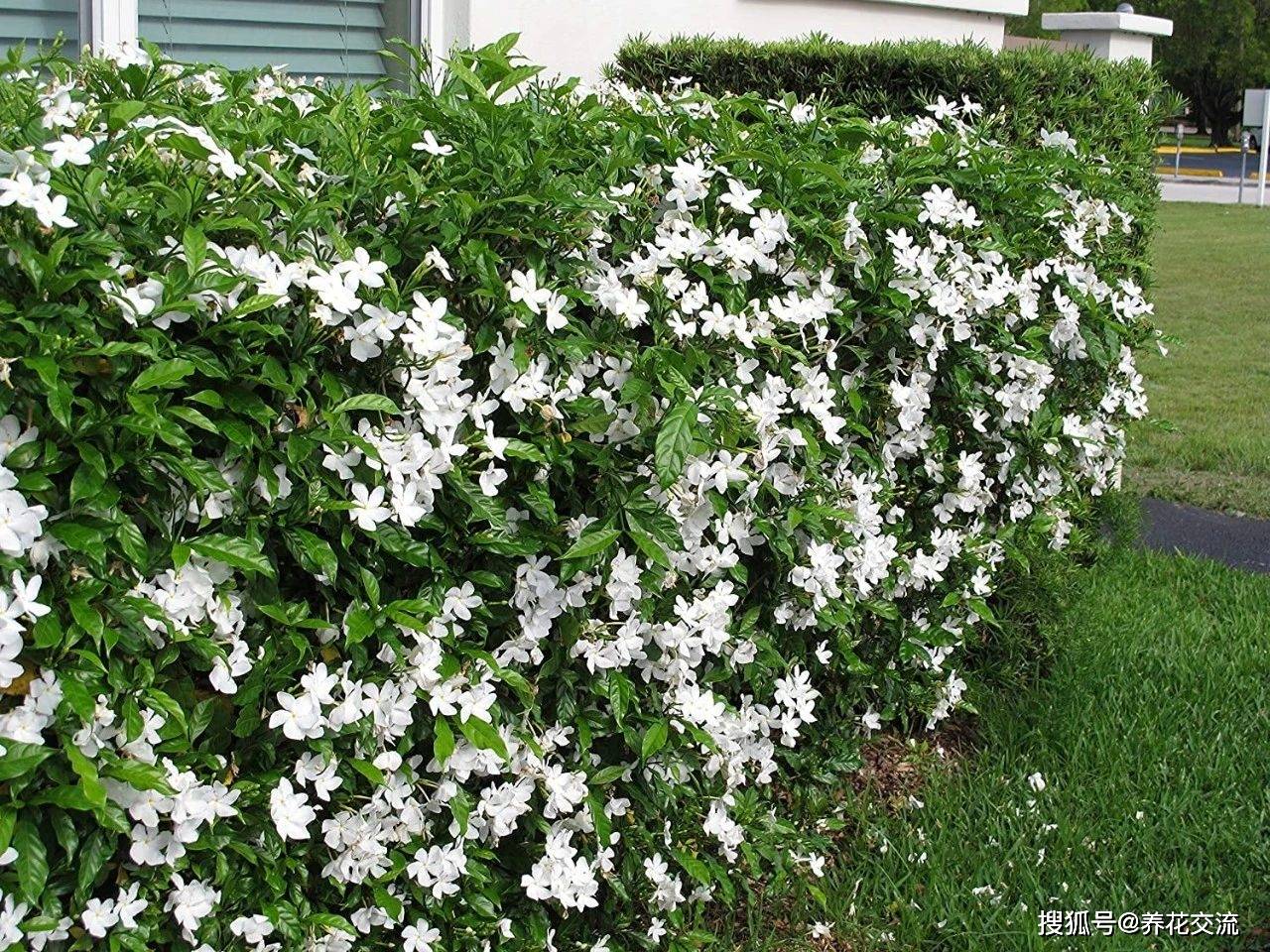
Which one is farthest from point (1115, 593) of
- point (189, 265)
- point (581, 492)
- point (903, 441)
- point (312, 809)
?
point (189, 265)

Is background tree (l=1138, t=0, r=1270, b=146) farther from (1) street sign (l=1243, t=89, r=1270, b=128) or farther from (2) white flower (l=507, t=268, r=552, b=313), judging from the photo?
(2) white flower (l=507, t=268, r=552, b=313)

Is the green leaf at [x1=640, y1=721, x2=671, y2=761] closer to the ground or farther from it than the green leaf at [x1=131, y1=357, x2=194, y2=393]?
closer to the ground

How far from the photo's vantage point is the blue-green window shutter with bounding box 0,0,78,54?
4.56m

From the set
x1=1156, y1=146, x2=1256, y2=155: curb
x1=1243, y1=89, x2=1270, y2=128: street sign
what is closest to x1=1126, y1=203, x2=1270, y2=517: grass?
x1=1243, y1=89, x2=1270, y2=128: street sign

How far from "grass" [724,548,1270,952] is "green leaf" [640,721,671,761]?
0.65 meters

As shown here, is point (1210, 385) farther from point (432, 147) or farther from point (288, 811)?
point (288, 811)

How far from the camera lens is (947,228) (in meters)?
3.57

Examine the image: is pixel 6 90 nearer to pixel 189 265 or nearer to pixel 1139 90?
pixel 189 265

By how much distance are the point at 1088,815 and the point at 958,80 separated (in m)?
3.48

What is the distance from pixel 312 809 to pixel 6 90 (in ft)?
4.22

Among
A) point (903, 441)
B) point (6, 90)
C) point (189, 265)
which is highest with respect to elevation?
point (6, 90)

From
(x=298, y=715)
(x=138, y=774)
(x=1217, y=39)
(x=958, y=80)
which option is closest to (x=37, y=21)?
(x=298, y=715)

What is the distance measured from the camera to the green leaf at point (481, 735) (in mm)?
2475

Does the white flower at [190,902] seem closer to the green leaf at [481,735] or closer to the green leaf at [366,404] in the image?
the green leaf at [481,735]
